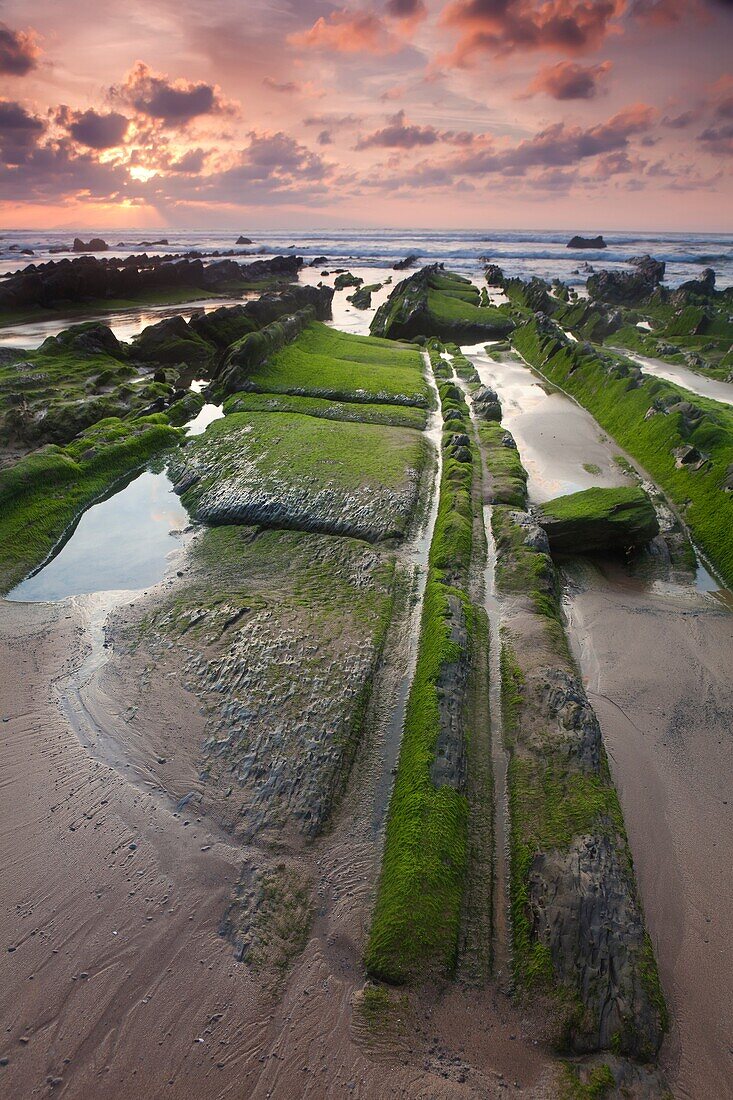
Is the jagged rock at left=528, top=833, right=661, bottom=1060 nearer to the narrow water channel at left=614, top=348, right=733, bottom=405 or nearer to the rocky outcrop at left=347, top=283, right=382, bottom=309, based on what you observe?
the narrow water channel at left=614, top=348, right=733, bottom=405

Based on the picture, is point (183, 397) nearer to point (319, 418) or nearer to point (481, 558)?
point (319, 418)

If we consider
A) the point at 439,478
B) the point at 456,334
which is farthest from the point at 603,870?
the point at 456,334

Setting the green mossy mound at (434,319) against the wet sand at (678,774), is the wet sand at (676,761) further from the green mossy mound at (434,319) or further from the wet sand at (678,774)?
the green mossy mound at (434,319)

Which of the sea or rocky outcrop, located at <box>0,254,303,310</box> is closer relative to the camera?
rocky outcrop, located at <box>0,254,303,310</box>

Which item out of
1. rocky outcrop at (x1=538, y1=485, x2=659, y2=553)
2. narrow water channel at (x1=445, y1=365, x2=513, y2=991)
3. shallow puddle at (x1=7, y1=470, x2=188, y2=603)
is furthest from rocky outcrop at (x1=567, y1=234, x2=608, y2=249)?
narrow water channel at (x1=445, y1=365, x2=513, y2=991)

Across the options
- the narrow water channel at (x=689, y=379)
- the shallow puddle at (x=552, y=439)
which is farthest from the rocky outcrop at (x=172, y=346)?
the narrow water channel at (x=689, y=379)

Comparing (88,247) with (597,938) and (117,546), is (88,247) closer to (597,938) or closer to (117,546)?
(117,546)

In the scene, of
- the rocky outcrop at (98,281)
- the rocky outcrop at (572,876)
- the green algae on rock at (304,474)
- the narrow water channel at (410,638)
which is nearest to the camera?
the rocky outcrop at (572,876)

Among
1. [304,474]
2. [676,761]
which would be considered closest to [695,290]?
[304,474]
